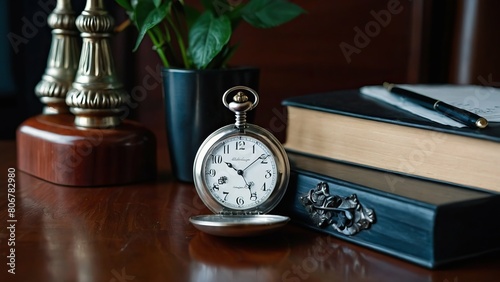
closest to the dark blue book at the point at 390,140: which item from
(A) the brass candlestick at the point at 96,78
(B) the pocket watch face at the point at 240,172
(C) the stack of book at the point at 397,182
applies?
(C) the stack of book at the point at 397,182

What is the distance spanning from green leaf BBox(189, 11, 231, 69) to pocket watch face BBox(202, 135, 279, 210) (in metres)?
0.14

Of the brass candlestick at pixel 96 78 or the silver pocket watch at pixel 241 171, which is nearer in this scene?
the silver pocket watch at pixel 241 171

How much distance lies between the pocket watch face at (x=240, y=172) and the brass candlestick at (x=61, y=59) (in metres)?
0.33

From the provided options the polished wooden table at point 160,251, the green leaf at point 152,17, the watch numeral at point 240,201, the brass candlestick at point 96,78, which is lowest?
the polished wooden table at point 160,251

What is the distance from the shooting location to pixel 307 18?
1.11 metres

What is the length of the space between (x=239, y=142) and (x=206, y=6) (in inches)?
8.3

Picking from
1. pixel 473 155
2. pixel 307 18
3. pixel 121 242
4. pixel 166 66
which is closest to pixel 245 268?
pixel 121 242

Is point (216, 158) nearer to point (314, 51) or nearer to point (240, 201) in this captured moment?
point (240, 201)

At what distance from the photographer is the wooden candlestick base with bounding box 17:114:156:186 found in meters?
0.81

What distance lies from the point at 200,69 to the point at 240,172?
0.58 ft

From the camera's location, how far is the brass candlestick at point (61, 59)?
35.8 inches

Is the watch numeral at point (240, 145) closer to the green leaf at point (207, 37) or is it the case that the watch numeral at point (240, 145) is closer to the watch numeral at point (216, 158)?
the watch numeral at point (216, 158)

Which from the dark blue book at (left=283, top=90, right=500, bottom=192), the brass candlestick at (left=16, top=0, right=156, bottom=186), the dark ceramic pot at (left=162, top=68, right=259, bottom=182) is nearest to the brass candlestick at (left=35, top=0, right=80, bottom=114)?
the brass candlestick at (left=16, top=0, right=156, bottom=186)

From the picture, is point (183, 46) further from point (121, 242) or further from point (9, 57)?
point (9, 57)
